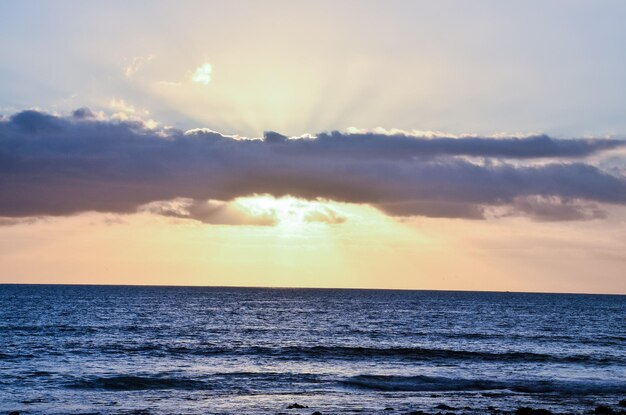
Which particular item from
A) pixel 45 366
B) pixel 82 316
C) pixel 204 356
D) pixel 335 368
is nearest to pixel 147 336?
pixel 204 356

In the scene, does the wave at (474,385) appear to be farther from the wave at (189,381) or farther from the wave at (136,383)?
the wave at (136,383)

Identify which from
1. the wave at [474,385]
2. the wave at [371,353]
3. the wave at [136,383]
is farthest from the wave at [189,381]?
the wave at [371,353]

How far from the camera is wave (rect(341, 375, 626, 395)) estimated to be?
51.4 meters

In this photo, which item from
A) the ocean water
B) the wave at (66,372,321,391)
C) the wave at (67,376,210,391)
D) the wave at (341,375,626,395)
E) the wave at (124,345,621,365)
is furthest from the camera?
the wave at (124,345,621,365)

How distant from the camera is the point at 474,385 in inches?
2104

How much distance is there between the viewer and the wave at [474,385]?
5144 cm

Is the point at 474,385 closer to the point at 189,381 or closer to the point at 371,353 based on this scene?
the point at 371,353

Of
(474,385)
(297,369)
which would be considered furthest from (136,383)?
(474,385)

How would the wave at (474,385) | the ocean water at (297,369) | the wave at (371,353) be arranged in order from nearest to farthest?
the ocean water at (297,369)
the wave at (474,385)
the wave at (371,353)

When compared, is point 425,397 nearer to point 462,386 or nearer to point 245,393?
point 462,386

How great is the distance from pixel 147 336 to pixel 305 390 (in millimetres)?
42424

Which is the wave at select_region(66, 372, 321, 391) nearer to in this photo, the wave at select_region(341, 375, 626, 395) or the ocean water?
the ocean water

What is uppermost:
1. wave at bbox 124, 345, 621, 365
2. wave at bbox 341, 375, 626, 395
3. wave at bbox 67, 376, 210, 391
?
wave at bbox 124, 345, 621, 365

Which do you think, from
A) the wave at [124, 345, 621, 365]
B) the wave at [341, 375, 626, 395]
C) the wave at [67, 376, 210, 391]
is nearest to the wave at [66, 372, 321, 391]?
the wave at [67, 376, 210, 391]
